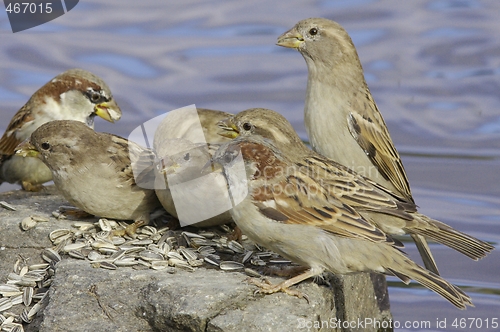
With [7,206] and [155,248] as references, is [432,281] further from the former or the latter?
[7,206]

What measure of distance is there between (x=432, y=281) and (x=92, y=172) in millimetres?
2524

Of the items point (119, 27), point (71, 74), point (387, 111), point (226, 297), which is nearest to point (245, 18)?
point (119, 27)

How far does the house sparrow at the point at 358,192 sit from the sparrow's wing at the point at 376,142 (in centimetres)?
111

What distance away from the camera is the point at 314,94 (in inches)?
306

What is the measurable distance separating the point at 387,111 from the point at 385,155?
4.03m

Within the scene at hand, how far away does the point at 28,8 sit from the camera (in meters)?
14.1

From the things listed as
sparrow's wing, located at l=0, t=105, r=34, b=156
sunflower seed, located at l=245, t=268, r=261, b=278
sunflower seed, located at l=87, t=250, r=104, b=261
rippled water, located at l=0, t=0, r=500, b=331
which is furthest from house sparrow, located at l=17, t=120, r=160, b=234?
rippled water, located at l=0, t=0, r=500, b=331

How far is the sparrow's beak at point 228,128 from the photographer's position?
22.4 ft

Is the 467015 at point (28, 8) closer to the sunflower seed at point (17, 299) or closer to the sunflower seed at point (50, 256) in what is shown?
the sunflower seed at point (50, 256)

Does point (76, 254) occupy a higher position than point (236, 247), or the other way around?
point (76, 254)

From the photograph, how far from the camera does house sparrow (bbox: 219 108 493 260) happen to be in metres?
6.30

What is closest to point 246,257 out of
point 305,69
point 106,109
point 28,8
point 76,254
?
point 76,254

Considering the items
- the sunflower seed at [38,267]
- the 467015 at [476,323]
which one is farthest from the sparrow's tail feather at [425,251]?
the sunflower seed at [38,267]

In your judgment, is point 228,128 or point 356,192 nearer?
point 356,192
